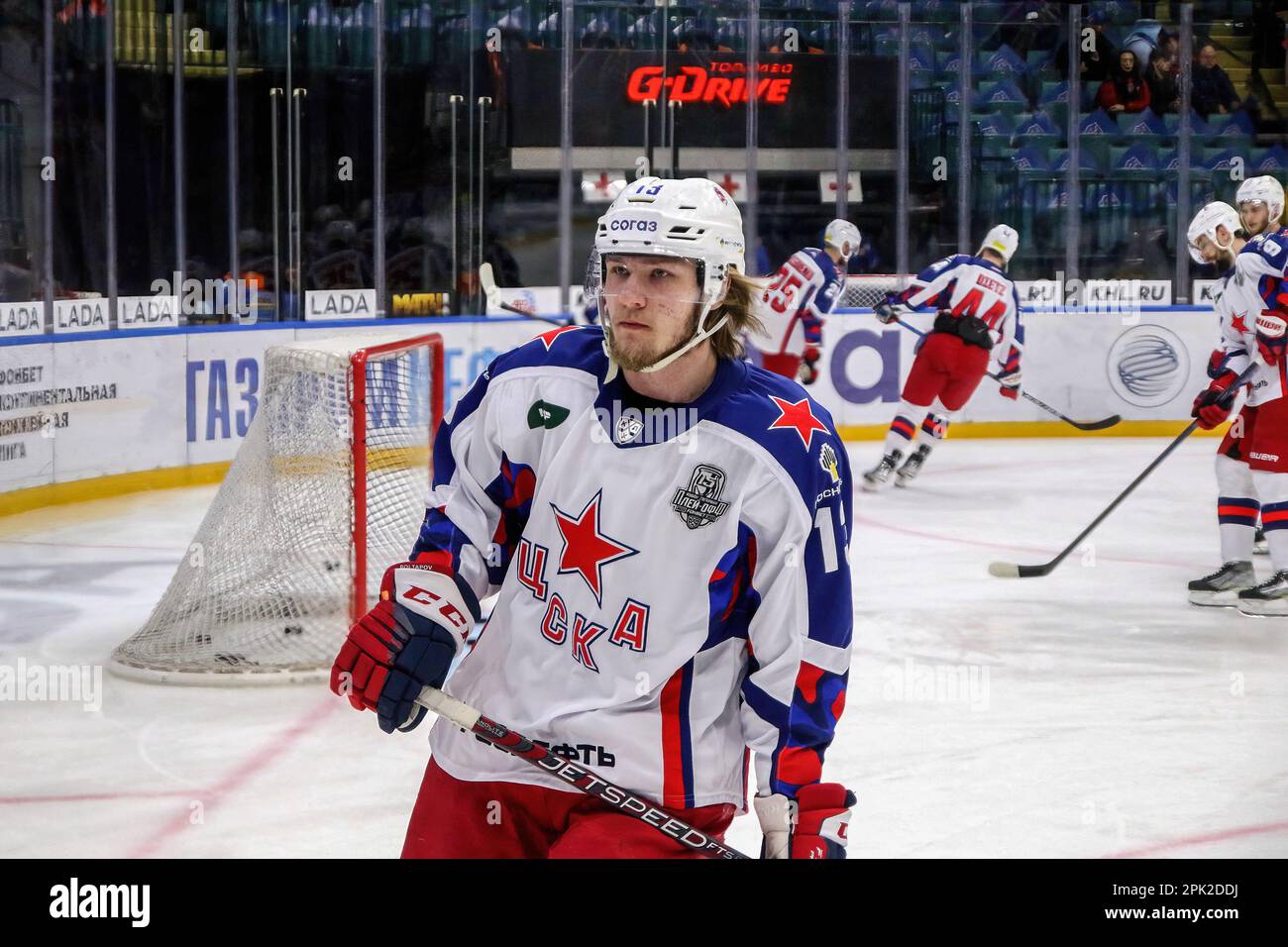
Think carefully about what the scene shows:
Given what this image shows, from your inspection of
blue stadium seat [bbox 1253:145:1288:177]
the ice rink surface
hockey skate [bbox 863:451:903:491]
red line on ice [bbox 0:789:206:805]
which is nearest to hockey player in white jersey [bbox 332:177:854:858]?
the ice rink surface

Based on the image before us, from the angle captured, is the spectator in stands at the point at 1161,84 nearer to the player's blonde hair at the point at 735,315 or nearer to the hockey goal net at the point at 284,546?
the hockey goal net at the point at 284,546

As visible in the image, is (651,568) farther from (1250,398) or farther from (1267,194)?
(1267,194)

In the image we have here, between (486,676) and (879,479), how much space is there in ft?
21.0

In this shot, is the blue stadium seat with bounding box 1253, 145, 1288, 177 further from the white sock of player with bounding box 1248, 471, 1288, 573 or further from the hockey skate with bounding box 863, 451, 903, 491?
the white sock of player with bounding box 1248, 471, 1288, 573

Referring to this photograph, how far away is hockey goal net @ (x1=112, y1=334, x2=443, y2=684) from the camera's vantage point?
434 cm

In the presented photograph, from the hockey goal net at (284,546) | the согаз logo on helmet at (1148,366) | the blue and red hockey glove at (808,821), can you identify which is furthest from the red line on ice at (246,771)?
the согаз logo on helmet at (1148,366)

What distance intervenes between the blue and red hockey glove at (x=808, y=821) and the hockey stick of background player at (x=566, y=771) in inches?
2.4

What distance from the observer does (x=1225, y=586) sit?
17.9 feet

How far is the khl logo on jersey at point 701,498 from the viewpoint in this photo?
1686 millimetres

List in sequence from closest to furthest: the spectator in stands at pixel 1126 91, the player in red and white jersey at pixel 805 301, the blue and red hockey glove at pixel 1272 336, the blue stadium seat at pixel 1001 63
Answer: the blue and red hockey glove at pixel 1272 336 < the player in red and white jersey at pixel 805 301 < the blue stadium seat at pixel 1001 63 < the spectator in stands at pixel 1126 91

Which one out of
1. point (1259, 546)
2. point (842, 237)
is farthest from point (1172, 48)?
point (1259, 546)

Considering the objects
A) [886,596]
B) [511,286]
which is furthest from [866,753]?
[511,286]

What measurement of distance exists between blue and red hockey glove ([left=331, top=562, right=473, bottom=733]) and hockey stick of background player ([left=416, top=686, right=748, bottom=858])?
0.02 meters
